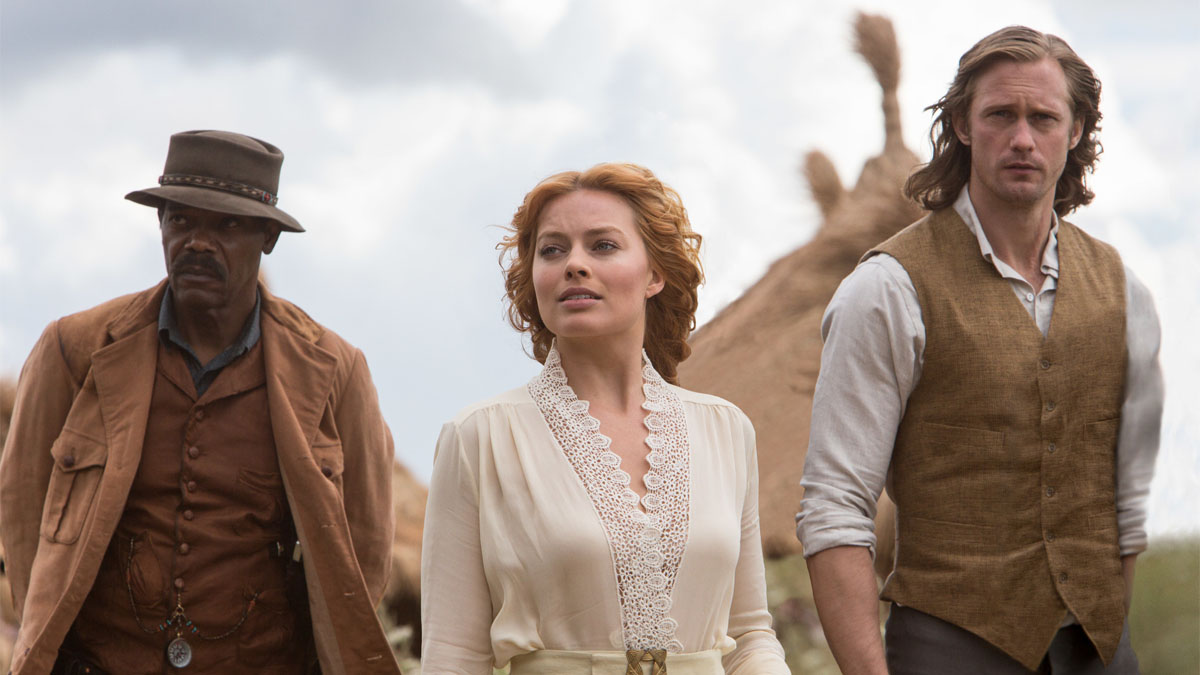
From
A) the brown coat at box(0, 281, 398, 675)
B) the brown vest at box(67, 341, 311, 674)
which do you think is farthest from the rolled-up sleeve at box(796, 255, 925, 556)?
the brown vest at box(67, 341, 311, 674)

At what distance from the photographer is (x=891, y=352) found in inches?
120

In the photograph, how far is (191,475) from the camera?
343 centimetres

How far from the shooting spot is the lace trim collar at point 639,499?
2.56 m

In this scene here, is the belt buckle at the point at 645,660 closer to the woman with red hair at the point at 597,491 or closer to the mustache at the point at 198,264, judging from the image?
the woman with red hair at the point at 597,491

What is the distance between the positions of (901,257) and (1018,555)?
733 millimetres

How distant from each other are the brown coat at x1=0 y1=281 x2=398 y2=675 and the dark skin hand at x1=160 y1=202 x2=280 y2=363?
11cm

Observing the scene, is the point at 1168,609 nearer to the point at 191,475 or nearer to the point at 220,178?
the point at 191,475

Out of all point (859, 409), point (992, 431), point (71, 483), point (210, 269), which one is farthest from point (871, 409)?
point (71, 483)

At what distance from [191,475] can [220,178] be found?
79cm

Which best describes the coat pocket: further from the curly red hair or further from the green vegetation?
the green vegetation

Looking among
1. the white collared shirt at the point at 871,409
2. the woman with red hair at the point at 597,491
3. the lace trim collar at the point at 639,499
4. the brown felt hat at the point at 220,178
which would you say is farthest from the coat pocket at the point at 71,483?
the white collared shirt at the point at 871,409

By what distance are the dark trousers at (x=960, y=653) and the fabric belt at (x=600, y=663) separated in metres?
0.70

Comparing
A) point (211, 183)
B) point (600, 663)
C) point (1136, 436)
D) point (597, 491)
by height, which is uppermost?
point (211, 183)

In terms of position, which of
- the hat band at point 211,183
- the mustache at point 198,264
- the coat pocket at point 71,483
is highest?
the hat band at point 211,183
